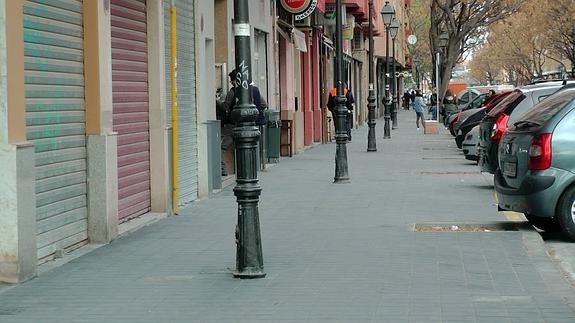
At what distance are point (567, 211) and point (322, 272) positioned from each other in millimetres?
3244

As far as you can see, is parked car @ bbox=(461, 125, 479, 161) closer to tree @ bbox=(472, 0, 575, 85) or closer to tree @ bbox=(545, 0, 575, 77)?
tree @ bbox=(472, 0, 575, 85)

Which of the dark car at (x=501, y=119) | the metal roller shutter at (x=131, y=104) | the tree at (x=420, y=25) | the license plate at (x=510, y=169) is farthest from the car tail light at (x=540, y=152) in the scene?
the tree at (x=420, y=25)

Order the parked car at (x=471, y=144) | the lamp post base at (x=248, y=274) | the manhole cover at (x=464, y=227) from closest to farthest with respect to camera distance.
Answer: the lamp post base at (x=248, y=274) < the manhole cover at (x=464, y=227) < the parked car at (x=471, y=144)

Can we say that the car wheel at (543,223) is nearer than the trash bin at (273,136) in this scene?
Yes

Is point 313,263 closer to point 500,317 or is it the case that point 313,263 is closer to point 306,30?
point 500,317

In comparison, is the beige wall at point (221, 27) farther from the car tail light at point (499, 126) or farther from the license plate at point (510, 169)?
the license plate at point (510, 169)

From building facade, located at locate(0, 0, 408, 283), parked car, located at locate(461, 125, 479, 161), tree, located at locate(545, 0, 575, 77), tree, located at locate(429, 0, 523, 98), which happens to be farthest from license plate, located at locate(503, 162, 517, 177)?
tree, located at locate(545, 0, 575, 77)

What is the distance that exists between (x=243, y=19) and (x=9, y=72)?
1956mm

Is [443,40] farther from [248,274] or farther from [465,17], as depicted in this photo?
[248,274]

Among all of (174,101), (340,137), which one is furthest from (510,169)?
(340,137)

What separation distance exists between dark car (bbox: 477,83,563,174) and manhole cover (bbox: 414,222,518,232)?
3209mm

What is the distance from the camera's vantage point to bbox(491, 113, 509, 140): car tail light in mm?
15586

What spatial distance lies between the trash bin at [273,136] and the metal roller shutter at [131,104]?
32.3 ft

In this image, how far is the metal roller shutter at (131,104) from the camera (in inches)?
476
